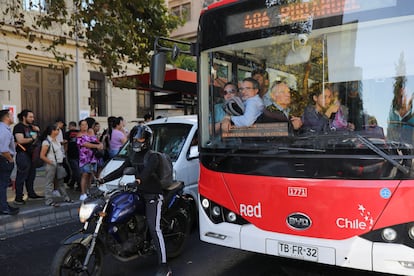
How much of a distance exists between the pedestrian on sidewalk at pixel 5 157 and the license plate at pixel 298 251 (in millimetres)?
4717

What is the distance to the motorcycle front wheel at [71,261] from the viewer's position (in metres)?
3.50

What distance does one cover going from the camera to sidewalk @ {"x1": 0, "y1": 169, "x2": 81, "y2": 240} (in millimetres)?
6121

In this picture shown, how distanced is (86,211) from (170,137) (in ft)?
9.53

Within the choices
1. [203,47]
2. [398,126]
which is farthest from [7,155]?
[398,126]

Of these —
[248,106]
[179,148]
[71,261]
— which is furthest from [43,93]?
[248,106]

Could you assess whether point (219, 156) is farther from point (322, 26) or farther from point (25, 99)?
point (25, 99)

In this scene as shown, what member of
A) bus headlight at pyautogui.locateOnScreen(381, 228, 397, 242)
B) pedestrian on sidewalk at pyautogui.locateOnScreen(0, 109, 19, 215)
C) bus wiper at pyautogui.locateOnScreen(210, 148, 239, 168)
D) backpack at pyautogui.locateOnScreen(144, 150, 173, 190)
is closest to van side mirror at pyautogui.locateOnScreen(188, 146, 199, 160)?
backpack at pyautogui.locateOnScreen(144, 150, 173, 190)

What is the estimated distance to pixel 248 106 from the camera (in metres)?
3.81

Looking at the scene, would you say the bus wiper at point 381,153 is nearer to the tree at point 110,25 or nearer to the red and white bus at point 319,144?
the red and white bus at point 319,144

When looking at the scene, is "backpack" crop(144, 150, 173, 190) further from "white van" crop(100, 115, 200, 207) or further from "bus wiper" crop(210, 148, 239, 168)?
"white van" crop(100, 115, 200, 207)

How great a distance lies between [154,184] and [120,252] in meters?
0.74

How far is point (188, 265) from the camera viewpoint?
15.1ft

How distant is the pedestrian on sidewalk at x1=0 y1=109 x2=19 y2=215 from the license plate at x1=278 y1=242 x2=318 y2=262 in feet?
15.5

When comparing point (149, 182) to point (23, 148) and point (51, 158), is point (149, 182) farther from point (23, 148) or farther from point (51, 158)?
point (23, 148)
